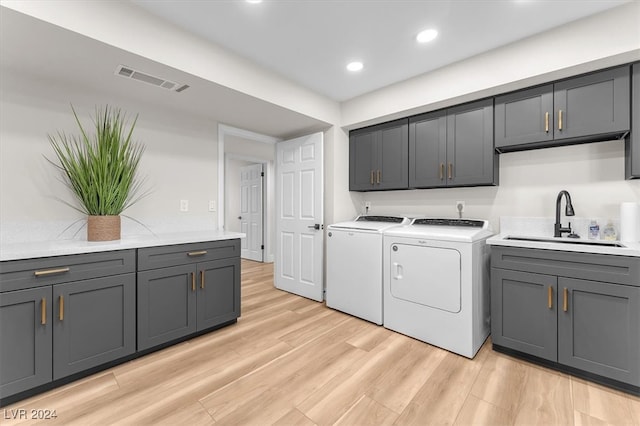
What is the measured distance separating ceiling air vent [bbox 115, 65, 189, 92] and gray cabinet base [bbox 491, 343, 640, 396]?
334 cm

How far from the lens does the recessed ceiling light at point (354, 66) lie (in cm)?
254

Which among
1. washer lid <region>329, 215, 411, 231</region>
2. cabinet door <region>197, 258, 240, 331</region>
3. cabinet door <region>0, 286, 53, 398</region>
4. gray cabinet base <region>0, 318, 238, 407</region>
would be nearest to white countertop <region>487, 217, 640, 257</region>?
washer lid <region>329, 215, 411, 231</region>

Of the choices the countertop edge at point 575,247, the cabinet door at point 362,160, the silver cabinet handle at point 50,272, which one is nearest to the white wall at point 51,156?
the silver cabinet handle at point 50,272

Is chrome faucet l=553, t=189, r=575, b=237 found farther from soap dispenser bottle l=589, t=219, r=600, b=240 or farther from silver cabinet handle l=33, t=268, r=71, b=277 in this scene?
silver cabinet handle l=33, t=268, r=71, b=277

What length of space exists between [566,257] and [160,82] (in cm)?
331

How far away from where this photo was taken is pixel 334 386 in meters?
1.79

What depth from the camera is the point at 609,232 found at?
6.95 ft

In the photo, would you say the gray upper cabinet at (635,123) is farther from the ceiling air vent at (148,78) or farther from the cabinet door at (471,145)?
the ceiling air vent at (148,78)

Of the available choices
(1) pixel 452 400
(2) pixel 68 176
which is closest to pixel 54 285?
(2) pixel 68 176

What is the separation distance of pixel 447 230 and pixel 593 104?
1.37m

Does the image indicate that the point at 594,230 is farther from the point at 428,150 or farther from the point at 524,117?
the point at 428,150

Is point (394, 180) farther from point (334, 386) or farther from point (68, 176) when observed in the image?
point (68, 176)

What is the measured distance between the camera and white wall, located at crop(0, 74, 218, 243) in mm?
1983

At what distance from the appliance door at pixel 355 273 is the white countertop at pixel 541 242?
1043mm
